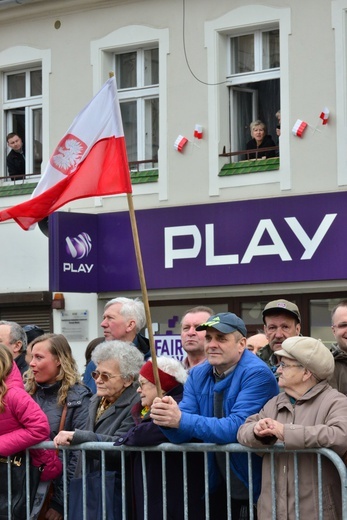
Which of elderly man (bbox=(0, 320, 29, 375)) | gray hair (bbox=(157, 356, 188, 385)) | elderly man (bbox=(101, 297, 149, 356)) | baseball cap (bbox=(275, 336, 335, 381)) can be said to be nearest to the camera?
baseball cap (bbox=(275, 336, 335, 381))

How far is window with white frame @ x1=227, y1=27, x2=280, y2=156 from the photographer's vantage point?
1631 centimetres

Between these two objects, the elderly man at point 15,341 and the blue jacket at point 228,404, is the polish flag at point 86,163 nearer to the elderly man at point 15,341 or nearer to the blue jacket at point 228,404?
the blue jacket at point 228,404

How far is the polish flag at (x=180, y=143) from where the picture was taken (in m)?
16.5

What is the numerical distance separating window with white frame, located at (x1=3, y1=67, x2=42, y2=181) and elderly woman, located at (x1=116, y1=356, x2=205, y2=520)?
11.6m

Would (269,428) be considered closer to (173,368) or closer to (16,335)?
(173,368)

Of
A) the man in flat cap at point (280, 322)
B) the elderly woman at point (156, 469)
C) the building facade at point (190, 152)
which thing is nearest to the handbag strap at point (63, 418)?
the elderly woman at point (156, 469)

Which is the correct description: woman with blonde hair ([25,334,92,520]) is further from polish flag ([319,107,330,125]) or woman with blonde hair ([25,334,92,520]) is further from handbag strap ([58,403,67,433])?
polish flag ([319,107,330,125])

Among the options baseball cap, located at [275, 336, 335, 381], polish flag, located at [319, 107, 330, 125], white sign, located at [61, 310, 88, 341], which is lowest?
white sign, located at [61, 310, 88, 341]

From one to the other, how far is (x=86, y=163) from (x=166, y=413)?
69.7 inches

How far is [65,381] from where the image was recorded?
26.2ft

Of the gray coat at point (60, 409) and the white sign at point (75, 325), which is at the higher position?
the white sign at point (75, 325)

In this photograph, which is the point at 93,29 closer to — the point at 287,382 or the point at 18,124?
the point at 18,124

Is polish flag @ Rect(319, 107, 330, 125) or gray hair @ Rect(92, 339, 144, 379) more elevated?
polish flag @ Rect(319, 107, 330, 125)

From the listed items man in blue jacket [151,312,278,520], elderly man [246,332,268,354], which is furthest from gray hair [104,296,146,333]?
man in blue jacket [151,312,278,520]
